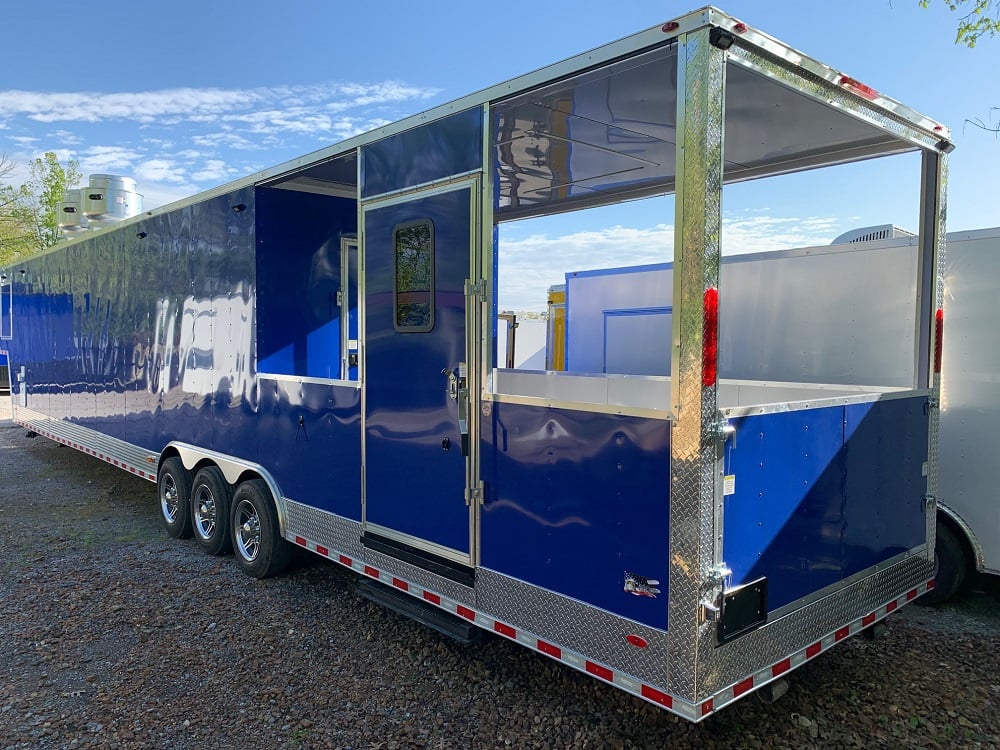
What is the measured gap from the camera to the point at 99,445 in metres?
7.70

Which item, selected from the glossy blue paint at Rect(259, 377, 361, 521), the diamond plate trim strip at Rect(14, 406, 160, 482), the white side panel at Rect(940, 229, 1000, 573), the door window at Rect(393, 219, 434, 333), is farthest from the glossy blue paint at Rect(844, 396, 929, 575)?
the diamond plate trim strip at Rect(14, 406, 160, 482)

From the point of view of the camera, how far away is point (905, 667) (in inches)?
154

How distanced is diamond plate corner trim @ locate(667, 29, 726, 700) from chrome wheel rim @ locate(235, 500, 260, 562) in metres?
3.44

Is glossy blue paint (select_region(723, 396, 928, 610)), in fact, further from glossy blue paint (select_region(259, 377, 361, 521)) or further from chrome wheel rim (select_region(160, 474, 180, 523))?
chrome wheel rim (select_region(160, 474, 180, 523))

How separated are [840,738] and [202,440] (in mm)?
4655

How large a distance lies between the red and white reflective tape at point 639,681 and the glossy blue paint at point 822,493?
0.82 ft

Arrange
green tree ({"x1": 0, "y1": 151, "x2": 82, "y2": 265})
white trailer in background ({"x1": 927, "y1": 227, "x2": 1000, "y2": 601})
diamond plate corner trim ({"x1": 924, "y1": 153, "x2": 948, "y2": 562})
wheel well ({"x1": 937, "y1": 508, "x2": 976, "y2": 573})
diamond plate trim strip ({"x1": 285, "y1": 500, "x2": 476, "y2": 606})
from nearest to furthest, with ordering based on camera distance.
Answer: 1. diamond plate trim strip ({"x1": 285, "y1": 500, "x2": 476, "y2": 606})
2. diamond plate corner trim ({"x1": 924, "y1": 153, "x2": 948, "y2": 562})
3. white trailer in background ({"x1": 927, "y1": 227, "x2": 1000, "y2": 601})
4. wheel well ({"x1": 937, "y1": 508, "x2": 976, "y2": 573})
5. green tree ({"x1": 0, "y1": 151, "x2": 82, "y2": 265})

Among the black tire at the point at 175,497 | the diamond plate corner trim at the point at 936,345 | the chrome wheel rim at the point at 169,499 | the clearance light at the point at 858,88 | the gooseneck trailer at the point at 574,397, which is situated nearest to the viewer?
the gooseneck trailer at the point at 574,397

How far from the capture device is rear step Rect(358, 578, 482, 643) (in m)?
3.63

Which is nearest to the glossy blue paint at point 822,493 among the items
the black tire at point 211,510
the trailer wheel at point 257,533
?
the trailer wheel at point 257,533

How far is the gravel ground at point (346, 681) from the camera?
3281 millimetres

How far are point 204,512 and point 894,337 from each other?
506cm

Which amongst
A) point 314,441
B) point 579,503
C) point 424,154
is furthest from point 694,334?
point 314,441

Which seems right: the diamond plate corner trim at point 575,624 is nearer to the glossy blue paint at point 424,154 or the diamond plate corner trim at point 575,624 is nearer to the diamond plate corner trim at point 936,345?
the glossy blue paint at point 424,154
